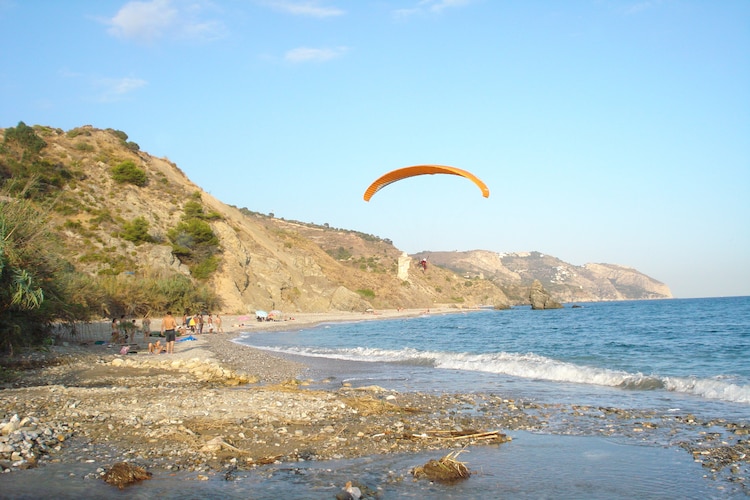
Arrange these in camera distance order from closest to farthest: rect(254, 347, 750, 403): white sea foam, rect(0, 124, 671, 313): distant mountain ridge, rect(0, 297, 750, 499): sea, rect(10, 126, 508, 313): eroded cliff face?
1. rect(0, 297, 750, 499): sea
2. rect(254, 347, 750, 403): white sea foam
3. rect(10, 126, 508, 313): eroded cliff face
4. rect(0, 124, 671, 313): distant mountain ridge

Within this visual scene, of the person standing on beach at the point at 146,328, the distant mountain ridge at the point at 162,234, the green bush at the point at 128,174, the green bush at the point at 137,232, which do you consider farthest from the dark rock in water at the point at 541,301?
the person standing on beach at the point at 146,328

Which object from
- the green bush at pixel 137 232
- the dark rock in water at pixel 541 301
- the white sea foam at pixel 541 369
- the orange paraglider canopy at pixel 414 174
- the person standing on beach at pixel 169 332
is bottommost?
the white sea foam at pixel 541 369

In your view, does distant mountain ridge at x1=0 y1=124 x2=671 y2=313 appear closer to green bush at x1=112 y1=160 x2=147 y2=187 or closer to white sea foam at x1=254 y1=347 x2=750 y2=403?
green bush at x1=112 y1=160 x2=147 y2=187

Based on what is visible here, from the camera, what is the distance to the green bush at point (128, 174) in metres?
52.4

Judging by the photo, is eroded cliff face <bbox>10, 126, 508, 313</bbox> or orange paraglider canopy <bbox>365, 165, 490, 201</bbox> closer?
orange paraglider canopy <bbox>365, 165, 490, 201</bbox>

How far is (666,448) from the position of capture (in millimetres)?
8328

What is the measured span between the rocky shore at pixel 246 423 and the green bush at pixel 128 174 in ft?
137

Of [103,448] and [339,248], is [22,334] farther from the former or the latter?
[339,248]

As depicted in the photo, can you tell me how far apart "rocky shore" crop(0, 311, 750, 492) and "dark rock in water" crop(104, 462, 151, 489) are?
0.30m

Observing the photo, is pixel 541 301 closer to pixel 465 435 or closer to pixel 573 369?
pixel 573 369

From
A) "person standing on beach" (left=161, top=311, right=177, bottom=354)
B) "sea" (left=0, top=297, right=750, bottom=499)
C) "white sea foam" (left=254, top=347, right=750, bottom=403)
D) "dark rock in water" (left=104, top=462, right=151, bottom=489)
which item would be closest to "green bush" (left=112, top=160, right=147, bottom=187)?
"white sea foam" (left=254, top=347, right=750, bottom=403)

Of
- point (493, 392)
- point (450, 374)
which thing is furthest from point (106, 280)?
point (493, 392)

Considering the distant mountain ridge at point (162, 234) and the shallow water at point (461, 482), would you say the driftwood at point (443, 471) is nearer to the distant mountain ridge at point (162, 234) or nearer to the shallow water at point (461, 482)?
the shallow water at point (461, 482)

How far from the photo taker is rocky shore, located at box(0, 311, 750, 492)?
7207mm
